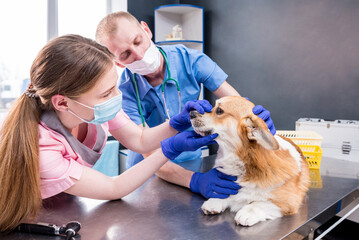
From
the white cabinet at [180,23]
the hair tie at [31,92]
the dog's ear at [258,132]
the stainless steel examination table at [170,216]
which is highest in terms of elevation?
the white cabinet at [180,23]

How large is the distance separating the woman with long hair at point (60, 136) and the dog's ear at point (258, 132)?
0.50 ft

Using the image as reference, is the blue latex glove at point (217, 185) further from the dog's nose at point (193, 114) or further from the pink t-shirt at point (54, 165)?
the pink t-shirt at point (54, 165)

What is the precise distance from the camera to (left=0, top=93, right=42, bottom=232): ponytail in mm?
895

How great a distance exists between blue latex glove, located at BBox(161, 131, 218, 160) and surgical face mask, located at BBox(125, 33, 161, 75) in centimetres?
59

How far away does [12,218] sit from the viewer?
89cm

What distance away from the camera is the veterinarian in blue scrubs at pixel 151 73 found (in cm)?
144

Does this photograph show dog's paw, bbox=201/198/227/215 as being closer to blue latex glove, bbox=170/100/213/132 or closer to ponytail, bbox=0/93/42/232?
blue latex glove, bbox=170/100/213/132

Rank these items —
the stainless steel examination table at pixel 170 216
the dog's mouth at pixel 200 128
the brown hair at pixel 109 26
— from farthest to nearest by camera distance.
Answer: the brown hair at pixel 109 26, the dog's mouth at pixel 200 128, the stainless steel examination table at pixel 170 216

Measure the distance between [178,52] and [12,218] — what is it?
124 centimetres

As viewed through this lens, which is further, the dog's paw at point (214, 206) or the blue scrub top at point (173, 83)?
the blue scrub top at point (173, 83)

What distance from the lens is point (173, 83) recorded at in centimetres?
167

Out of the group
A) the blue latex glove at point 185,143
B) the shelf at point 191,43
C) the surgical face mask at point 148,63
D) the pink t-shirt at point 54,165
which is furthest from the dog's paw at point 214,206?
the shelf at point 191,43

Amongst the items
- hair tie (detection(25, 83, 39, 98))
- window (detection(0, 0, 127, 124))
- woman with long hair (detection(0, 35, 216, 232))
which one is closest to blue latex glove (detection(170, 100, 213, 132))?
woman with long hair (detection(0, 35, 216, 232))

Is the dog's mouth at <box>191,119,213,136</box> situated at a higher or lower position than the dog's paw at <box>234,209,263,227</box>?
higher
